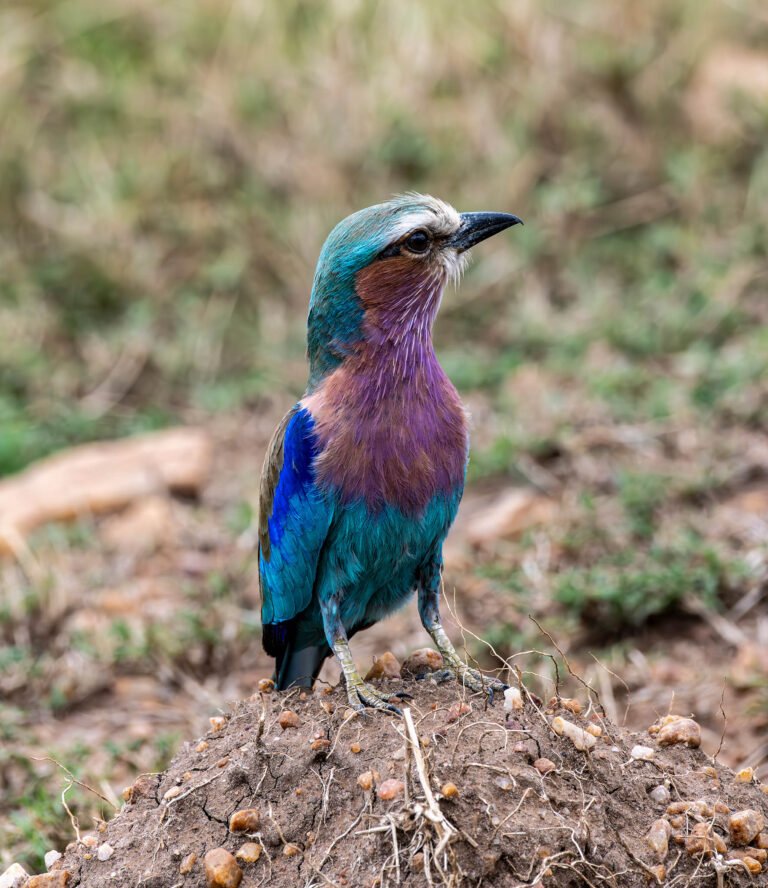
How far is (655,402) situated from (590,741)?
301cm

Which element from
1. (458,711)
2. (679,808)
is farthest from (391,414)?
(679,808)

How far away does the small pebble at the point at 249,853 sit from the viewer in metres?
2.47

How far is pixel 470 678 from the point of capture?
2.93 m

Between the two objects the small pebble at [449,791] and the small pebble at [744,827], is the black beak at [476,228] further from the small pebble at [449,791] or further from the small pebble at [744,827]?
the small pebble at [744,827]

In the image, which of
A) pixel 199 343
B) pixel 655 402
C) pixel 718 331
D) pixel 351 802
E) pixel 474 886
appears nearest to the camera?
pixel 474 886

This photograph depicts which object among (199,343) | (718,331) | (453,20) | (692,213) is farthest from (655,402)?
(453,20)

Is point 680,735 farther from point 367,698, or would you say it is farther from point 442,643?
point 367,698

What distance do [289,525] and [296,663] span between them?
56 cm

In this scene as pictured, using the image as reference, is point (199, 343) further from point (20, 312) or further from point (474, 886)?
point (474, 886)

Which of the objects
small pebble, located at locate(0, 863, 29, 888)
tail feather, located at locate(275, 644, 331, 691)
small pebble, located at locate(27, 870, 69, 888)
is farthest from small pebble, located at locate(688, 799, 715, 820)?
small pebble, located at locate(0, 863, 29, 888)

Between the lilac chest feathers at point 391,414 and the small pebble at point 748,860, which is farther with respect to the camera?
the lilac chest feathers at point 391,414

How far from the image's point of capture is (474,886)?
2307 mm

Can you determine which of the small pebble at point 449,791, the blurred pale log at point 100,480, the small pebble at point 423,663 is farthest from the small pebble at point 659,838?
the blurred pale log at point 100,480

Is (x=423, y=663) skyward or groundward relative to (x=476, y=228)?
groundward
